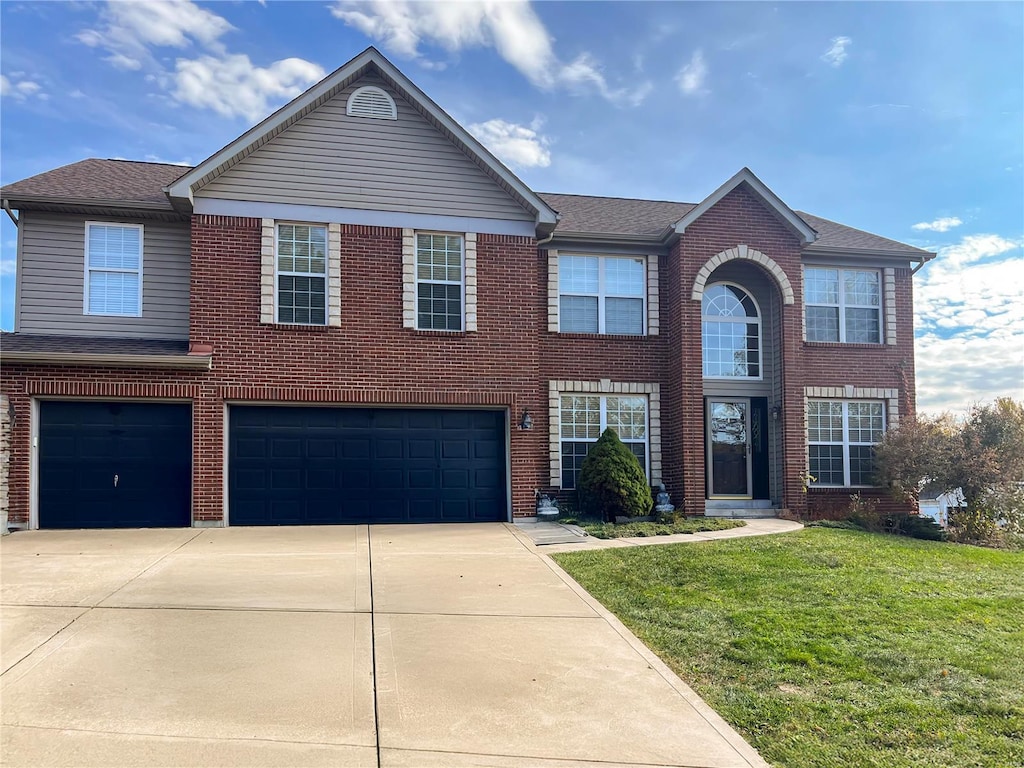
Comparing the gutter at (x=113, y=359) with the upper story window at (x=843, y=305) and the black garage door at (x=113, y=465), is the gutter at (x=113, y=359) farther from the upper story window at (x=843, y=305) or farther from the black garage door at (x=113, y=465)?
the upper story window at (x=843, y=305)

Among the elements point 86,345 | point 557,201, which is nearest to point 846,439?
point 557,201

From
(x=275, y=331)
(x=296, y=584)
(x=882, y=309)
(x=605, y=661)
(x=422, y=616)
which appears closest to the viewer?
(x=605, y=661)

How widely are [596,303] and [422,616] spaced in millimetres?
9044

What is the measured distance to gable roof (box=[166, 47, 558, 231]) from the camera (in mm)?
12500

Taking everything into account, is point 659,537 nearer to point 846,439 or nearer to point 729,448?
point 729,448

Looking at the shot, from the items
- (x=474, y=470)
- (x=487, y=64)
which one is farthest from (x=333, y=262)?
(x=487, y=64)

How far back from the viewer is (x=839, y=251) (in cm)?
1566

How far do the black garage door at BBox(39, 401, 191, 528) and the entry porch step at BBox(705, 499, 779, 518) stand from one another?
9.67 m

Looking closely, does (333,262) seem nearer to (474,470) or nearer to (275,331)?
(275,331)

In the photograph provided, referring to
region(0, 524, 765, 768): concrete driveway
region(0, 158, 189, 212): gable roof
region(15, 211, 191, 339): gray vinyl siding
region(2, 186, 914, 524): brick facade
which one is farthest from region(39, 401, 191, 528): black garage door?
region(0, 158, 189, 212): gable roof

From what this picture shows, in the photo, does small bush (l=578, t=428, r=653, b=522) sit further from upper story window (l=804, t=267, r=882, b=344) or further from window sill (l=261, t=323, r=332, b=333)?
upper story window (l=804, t=267, r=882, b=344)

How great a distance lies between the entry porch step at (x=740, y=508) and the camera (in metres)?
14.7

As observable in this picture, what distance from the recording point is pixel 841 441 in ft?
51.4

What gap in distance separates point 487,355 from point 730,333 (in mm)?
5553
